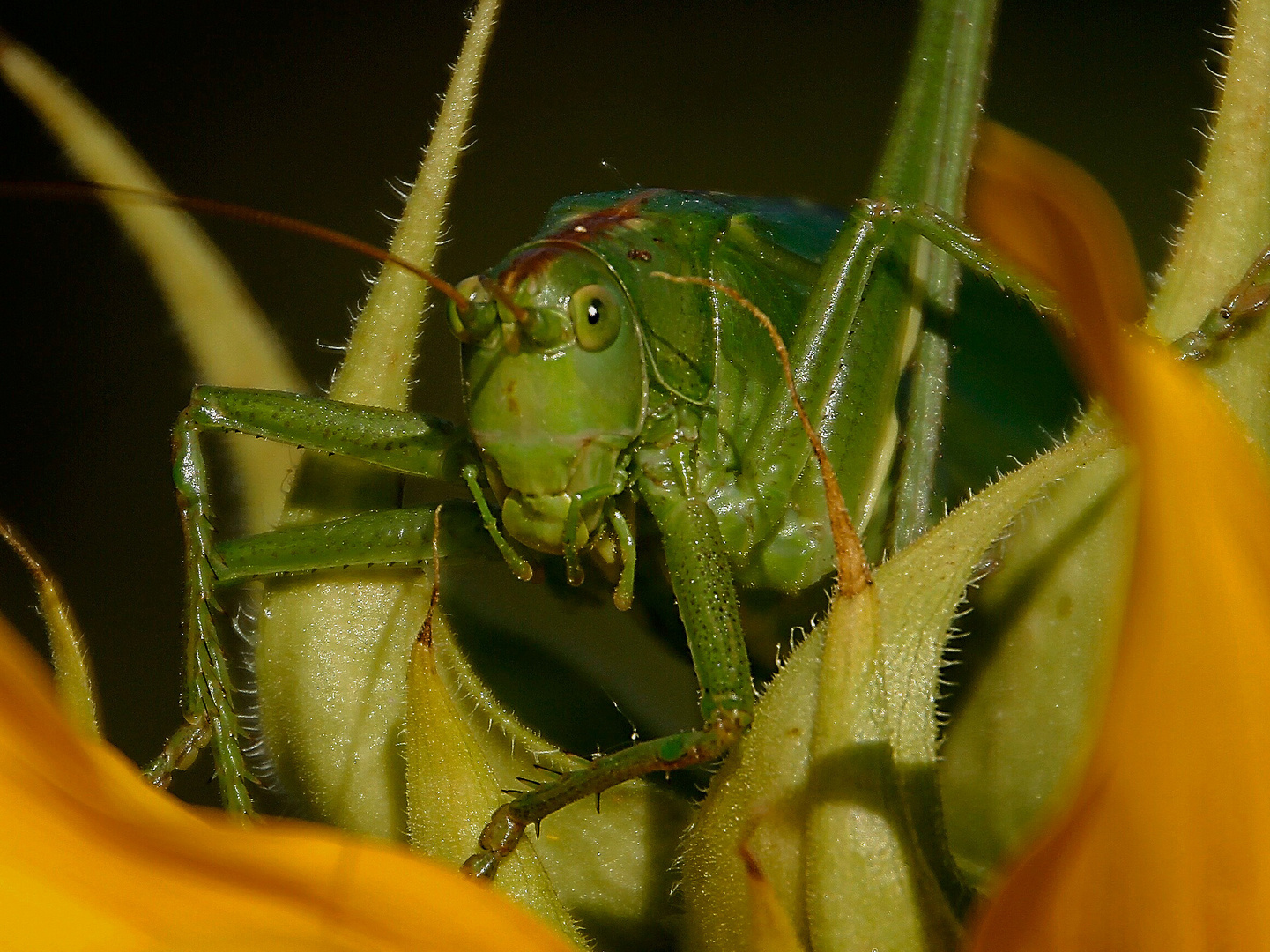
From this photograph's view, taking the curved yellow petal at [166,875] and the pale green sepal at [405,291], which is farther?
the pale green sepal at [405,291]

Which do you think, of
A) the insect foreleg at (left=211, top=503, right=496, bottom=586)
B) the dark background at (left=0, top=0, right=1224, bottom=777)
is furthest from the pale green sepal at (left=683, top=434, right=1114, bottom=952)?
the dark background at (left=0, top=0, right=1224, bottom=777)

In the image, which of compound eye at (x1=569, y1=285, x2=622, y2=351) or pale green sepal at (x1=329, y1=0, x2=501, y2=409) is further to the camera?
compound eye at (x1=569, y1=285, x2=622, y2=351)

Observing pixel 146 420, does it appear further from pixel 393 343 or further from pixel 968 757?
pixel 968 757

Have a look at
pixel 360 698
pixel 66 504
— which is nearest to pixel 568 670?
pixel 360 698

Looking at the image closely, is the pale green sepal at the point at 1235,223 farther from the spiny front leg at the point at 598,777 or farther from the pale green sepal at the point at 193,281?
the pale green sepal at the point at 193,281

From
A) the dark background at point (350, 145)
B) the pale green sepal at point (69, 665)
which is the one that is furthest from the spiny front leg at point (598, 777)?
the dark background at point (350, 145)

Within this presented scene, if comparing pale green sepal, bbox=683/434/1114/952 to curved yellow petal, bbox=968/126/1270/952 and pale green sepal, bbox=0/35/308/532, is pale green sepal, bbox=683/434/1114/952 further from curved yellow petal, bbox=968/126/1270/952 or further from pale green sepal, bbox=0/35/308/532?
pale green sepal, bbox=0/35/308/532

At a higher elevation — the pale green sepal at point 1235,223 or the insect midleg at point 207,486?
the pale green sepal at point 1235,223
